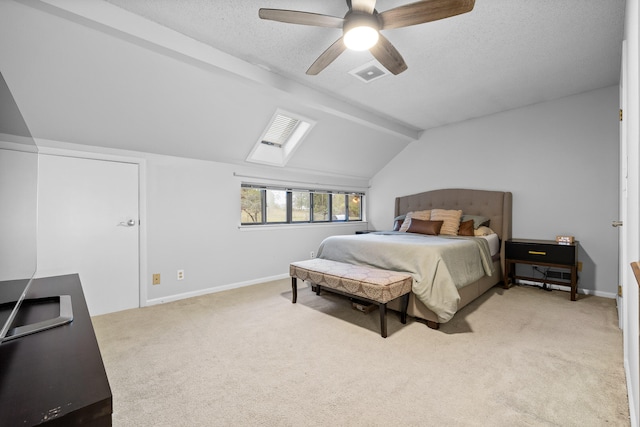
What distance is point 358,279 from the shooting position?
2.46 m

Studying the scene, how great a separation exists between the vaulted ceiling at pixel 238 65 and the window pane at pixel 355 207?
2.21 m

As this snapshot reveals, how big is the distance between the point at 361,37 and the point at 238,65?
4.24 feet

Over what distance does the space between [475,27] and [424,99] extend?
4.63 ft

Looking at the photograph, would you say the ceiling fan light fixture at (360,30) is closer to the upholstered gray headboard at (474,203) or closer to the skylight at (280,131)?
the skylight at (280,131)

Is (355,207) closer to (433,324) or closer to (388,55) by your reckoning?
(433,324)

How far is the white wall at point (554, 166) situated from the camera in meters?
3.32

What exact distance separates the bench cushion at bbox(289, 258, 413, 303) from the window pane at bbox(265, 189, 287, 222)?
1.45 m

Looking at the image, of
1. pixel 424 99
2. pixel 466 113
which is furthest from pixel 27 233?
pixel 466 113

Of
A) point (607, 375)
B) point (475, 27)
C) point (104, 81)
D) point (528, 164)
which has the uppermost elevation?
point (475, 27)

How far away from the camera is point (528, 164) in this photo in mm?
3867

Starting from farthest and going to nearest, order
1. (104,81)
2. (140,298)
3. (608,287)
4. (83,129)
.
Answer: (608,287) → (140,298) → (83,129) → (104,81)

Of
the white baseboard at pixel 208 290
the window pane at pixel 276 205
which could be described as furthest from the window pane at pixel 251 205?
the white baseboard at pixel 208 290

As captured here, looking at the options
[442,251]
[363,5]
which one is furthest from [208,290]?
[363,5]

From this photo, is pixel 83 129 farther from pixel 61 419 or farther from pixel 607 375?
pixel 607 375
